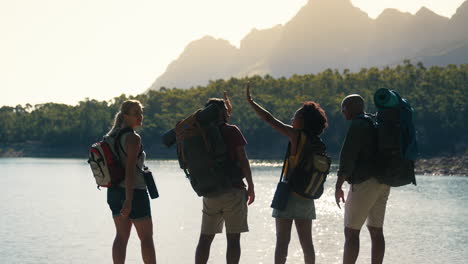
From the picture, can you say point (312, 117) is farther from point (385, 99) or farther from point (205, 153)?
point (205, 153)

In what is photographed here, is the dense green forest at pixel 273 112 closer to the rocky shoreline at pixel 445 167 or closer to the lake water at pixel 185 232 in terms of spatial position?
the rocky shoreline at pixel 445 167

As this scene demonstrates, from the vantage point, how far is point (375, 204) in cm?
700

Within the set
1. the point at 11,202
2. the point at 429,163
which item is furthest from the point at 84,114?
the point at 11,202

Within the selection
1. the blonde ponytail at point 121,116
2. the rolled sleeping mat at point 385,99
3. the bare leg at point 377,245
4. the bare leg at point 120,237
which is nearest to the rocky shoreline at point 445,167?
the bare leg at point 377,245

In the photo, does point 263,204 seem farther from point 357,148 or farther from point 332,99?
point 332,99

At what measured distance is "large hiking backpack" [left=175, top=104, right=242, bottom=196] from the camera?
6551 millimetres

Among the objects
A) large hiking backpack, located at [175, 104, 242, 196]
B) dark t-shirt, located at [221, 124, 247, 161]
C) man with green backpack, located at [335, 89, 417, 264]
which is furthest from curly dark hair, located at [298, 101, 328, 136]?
large hiking backpack, located at [175, 104, 242, 196]

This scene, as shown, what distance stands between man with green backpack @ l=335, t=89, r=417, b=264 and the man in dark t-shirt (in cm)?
108

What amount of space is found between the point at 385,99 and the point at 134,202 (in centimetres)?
304

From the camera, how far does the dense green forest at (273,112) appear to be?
86500 mm

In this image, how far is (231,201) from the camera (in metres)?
6.65

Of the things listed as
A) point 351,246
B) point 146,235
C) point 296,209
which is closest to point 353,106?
point 296,209

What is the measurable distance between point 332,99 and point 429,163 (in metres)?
Result: 38.8

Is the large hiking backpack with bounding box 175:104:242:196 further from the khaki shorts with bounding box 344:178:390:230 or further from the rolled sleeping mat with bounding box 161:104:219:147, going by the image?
the khaki shorts with bounding box 344:178:390:230
